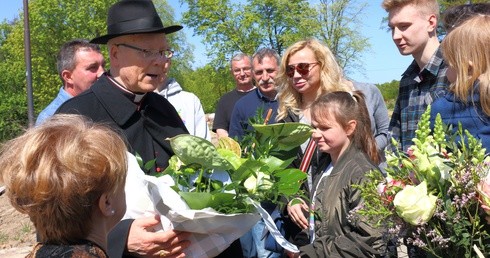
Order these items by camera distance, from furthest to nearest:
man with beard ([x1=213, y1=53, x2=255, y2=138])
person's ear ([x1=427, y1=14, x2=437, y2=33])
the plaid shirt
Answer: man with beard ([x1=213, y1=53, x2=255, y2=138])
person's ear ([x1=427, y1=14, x2=437, y2=33])
the plaid shirt

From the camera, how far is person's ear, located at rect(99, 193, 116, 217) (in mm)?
2021

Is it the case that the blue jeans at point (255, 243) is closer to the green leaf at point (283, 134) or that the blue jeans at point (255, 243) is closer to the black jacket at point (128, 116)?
the black jacket at point (128, 116)

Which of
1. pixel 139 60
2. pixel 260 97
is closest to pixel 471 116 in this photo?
pixel 139 60

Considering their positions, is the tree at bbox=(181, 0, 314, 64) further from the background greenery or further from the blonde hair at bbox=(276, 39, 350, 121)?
the blonde hair at bbox=(276, 39, 350, 121)

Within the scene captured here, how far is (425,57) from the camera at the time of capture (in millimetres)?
4242

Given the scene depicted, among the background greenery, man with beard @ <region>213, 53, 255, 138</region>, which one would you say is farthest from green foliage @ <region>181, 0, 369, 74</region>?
man with beard @ <region>213, 53, 255, 138</region>

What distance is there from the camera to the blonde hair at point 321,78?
4500 millimetres

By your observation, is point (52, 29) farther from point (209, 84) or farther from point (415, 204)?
point (415, 204)

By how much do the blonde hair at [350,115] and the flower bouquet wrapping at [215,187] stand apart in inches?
45.6

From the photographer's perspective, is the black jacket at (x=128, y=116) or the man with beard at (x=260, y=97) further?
the man with beard at (x=260, y=97)

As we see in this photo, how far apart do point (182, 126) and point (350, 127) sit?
1.01 meters

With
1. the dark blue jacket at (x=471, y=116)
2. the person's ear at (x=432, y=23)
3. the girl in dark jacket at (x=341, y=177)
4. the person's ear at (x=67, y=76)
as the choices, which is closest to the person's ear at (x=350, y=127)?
the girl in dark jacket at (x=341, y=177)

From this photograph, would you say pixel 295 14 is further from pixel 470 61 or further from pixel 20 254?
pixel 470 61

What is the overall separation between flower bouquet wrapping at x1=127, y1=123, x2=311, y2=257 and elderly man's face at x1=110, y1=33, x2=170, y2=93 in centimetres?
72
